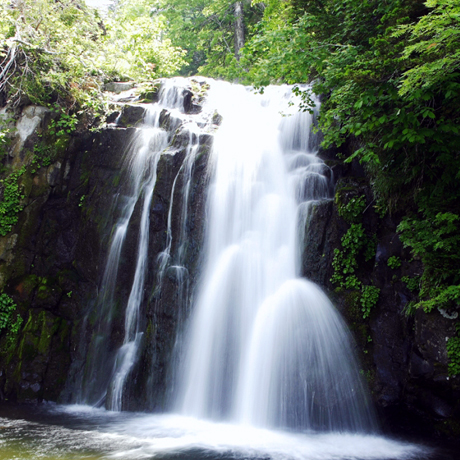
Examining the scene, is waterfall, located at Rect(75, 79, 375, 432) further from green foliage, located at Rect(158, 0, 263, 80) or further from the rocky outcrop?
green foliage, located at Rect(158, 0, 263, 80)

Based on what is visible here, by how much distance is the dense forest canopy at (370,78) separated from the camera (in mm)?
5707

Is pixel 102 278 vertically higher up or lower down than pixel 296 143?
lower down

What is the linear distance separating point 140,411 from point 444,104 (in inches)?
308

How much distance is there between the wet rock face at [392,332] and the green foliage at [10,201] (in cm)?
766

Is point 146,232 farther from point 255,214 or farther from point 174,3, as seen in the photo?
point 174,3

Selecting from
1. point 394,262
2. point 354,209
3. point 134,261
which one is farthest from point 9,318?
point 394,262

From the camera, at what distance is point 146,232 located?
9.41 metres

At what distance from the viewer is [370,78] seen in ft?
20.7

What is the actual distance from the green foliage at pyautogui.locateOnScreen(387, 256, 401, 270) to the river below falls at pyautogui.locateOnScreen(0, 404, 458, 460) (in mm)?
2818

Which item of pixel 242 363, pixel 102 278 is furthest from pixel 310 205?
pixel 102 278

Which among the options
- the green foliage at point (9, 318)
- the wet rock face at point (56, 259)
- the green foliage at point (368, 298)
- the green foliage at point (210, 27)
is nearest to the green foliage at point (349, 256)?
the green foliage at point (368, 298)

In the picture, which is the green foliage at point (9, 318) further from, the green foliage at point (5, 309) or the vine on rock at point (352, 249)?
the vine on rock at point (352, 249)

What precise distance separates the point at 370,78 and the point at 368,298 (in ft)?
12.3

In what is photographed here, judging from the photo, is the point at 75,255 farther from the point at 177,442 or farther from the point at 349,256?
the point at 349,256
